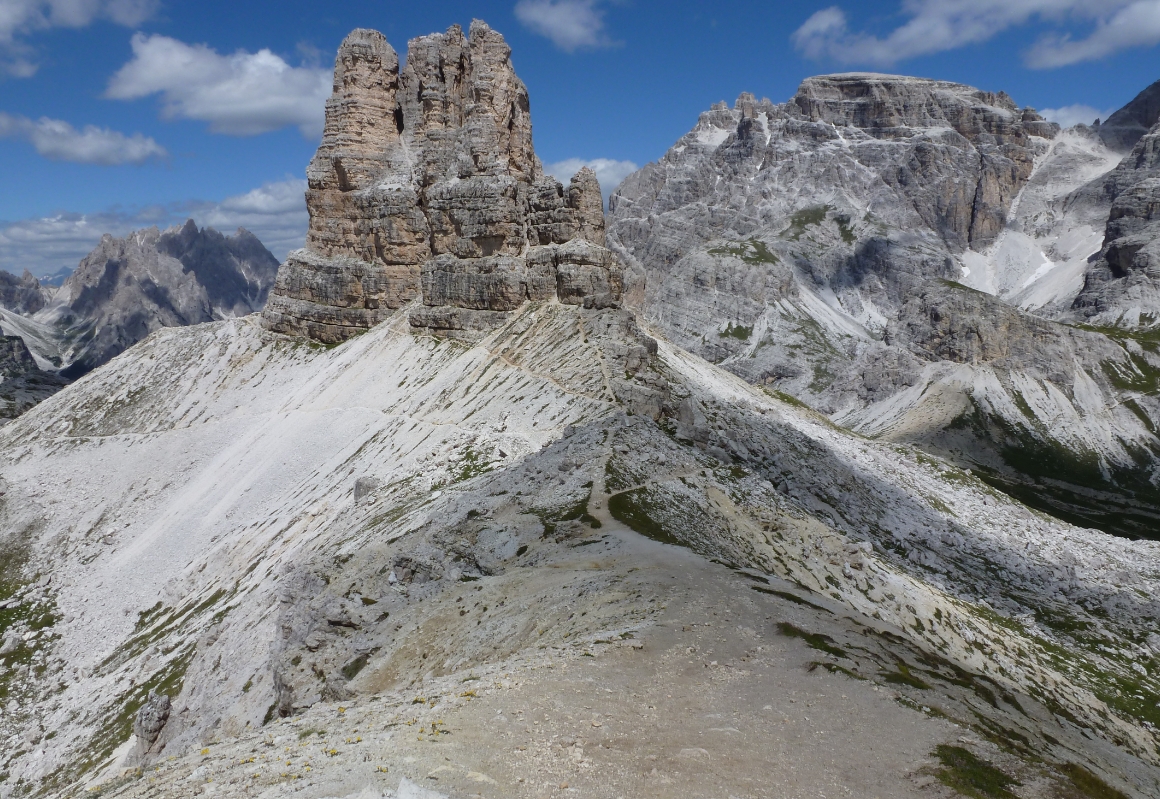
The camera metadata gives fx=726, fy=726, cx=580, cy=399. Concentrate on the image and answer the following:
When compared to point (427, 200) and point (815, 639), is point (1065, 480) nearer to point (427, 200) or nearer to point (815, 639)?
point (427, 200)

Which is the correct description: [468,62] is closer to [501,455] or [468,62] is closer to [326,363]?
[326,363]

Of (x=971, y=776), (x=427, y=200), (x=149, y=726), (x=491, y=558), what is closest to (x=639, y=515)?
(x=491, y=558)

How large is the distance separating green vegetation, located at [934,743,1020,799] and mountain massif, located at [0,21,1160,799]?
0.43 ft

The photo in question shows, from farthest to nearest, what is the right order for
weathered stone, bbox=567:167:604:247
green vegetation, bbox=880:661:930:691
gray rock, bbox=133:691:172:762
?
weathered stone, bbox=567:167:604:247 < gray rock, bbox=133:691:172:762 < green vegetation, bbox=880:661:930:691

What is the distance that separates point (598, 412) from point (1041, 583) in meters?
51.9

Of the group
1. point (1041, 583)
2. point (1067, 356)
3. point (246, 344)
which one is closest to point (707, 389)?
point (1041, 583)

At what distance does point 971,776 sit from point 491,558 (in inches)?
1015

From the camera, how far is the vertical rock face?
9075 centimetres

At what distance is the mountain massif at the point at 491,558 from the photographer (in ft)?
61.9

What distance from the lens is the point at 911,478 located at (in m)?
93.2

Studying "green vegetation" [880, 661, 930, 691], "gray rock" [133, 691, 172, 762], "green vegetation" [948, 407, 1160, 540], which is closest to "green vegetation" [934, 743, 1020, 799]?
"green vegetation" [880, 661, 930, 691]

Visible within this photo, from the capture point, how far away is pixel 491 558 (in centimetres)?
3888

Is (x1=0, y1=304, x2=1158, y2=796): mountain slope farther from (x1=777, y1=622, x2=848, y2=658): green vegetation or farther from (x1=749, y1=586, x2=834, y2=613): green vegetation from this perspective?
(x1=749, y1=586, x2=834, y2=613): green vegetation

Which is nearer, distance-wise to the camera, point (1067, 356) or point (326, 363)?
point (326, 363)
